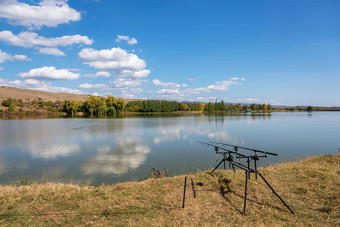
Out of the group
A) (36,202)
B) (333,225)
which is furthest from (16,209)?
(333,225)

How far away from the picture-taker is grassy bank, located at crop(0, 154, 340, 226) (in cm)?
520

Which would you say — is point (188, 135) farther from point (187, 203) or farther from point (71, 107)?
point (71, 107)

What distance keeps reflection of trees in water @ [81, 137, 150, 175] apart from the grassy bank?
685 centimetres

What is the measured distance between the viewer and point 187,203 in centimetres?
604

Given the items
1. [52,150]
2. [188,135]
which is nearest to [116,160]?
[52,150]

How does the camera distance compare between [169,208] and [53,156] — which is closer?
[169,208]

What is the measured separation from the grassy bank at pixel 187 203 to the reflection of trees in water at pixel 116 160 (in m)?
6.85

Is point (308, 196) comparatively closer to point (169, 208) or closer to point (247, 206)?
point (247, 206)

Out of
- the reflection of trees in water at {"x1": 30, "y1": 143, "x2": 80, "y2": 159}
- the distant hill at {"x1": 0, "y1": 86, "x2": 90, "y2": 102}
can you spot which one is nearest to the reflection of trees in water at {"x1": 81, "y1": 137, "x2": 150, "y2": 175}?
the reflection of trees in water at {"x1": 30, "y1": 143, "x2": 80, "y2": 159}

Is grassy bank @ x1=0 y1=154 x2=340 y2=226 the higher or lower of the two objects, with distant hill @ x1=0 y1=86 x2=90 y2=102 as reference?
lower

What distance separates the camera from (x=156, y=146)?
22.9 meters

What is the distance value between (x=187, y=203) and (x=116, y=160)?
12001mm

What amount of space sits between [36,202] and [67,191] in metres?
1.14

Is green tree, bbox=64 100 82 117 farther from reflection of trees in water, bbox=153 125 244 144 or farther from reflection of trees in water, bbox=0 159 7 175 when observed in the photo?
reflection of trees in water, bbox=0 159 7 175
